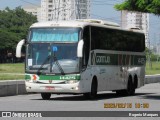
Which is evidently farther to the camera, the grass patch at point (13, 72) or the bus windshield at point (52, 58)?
the grass patch at point (13, 72)

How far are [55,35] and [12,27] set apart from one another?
5322 inches

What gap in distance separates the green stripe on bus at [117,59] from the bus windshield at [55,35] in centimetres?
143

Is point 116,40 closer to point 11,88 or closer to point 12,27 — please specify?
point 11,88

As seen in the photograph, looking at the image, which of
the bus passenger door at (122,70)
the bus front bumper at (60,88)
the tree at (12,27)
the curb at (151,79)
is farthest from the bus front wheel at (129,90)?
the tree at (12,27)

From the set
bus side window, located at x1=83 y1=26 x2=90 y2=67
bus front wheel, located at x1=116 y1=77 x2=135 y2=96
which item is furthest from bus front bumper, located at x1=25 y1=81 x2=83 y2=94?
bus front wheel, located at x1=116 y1=77 x2=135 y2=96

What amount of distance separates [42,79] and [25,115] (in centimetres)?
899

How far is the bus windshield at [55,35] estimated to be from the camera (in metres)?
25.4

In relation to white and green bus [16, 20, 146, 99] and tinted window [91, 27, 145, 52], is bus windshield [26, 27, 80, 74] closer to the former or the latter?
white and green bus [16, 20, 146, 99]

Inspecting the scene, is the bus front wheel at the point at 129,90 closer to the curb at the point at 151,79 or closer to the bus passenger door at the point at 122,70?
the bus passenger door at the point at 122,70

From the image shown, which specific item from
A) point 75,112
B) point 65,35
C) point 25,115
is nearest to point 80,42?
point 65,35

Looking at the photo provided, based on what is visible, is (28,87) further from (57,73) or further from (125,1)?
(125,1)

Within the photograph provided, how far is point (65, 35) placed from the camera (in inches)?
1005

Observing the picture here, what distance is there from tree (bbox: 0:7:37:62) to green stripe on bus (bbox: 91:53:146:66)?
115306 mm

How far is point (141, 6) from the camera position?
25891 mm
